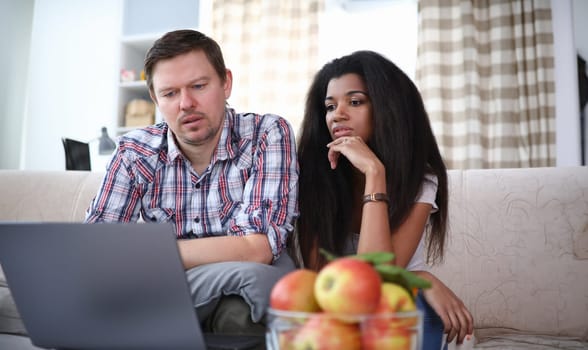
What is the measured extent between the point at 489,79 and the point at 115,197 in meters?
2.63

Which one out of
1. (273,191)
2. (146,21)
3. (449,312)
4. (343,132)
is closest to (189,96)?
(273,191)

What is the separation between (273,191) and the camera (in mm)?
1237

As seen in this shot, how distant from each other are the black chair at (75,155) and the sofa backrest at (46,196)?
449 millimetres

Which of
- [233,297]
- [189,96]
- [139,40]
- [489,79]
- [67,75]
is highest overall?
[139,40]

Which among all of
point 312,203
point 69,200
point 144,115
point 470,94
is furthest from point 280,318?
point 144,115

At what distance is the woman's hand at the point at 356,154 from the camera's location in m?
1.28

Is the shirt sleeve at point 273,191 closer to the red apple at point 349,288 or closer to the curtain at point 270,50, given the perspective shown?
the red apple at point 349,288

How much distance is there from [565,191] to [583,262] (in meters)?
0.22

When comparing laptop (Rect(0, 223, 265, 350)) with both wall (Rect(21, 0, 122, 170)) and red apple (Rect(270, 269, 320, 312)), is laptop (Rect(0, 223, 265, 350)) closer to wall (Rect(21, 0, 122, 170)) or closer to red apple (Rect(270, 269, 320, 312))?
red apple (Rect(270, 269, 320, 312))

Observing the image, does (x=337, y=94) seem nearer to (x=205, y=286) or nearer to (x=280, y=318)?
(x=205, y=286)

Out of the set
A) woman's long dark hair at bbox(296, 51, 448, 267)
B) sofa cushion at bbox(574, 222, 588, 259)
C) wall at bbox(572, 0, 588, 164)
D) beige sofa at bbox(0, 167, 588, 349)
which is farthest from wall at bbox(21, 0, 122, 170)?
sofa cushion at bbox(574, 222, 588, 259)

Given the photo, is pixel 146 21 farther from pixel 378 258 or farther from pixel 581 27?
pixel 378 258

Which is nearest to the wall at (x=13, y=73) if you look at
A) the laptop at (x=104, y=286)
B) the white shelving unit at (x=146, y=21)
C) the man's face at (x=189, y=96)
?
the white shelving unit at (x=146, y=21)

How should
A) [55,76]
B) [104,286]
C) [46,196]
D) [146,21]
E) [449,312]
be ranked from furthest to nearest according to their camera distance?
[55,76] → [146,21] → [46,196] → [449,312] → [104,286]
